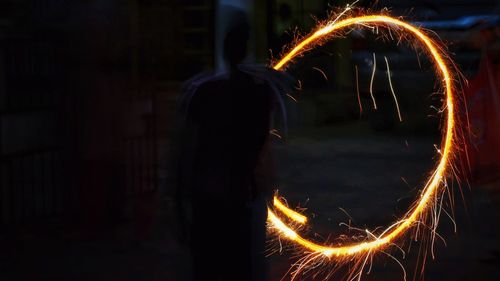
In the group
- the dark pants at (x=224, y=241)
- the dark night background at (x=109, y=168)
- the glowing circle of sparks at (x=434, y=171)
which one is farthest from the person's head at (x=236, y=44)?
the glowing circle of sparks at (x=434, y=171)

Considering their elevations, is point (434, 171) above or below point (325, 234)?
above

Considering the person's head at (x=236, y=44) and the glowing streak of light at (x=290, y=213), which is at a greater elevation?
the person's head at (x=236, y=44)

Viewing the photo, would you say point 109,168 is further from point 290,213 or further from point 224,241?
point 224,241

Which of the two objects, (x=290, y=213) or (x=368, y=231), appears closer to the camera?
(x=368, y=231)

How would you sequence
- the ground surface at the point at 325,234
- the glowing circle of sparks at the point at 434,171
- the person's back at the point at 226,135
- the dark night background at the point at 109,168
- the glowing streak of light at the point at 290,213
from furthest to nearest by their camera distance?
1. the glowing streak of light at the point at 290,213
2. the glowing circle of sparks at the point at 434,171
3. the dark night background at the point at 109,168
4. the ground surface at the point at 325,234
5. the person's back at the point at 226,135

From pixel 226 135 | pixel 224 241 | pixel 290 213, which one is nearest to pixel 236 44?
pixel 226 135

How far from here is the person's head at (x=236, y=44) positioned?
521cm

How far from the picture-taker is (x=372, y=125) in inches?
611

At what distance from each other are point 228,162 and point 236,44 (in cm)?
60

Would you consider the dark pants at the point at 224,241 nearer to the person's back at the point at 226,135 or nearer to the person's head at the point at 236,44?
the person's back at the point at 226,135

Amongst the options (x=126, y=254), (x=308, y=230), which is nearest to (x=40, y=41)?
(x=126, y=254)

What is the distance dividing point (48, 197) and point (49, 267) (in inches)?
54.2

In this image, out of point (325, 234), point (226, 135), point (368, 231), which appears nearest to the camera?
point (226, 135)

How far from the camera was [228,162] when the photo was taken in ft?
17.1
